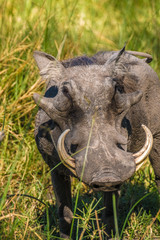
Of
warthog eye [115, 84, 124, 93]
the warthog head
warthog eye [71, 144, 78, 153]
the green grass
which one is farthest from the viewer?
the green grass

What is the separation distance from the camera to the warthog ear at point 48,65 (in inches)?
119

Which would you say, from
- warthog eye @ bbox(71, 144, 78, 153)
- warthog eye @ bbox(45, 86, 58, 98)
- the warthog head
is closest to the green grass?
warthog eye @ bbox(45, 86, 58, 98)

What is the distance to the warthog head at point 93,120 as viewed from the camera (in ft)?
8.02

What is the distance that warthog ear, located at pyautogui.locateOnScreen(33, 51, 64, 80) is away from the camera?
3029mm

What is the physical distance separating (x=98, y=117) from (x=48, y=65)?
63cm

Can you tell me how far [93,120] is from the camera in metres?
2.46

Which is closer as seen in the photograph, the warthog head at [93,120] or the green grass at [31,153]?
the warthog head at [93,120]

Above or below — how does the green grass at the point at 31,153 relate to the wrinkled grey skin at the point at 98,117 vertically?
below

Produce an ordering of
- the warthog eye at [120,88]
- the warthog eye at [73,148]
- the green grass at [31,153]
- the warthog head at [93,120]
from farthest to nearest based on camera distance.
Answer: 1. the green grass at [31,153]
2. the warthog eye at [120,88]
3. the warthog eye at [73,148]
4. the warthog head at [93,120]

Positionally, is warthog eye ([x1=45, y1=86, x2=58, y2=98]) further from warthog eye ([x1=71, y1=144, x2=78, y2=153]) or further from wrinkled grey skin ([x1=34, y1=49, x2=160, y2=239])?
warthog eye ([x1=71, y1=144, x2=78, y2=153])

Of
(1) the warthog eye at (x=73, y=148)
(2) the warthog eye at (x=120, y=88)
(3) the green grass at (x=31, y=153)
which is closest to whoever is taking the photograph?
(1) the warthog eye at (x=73, y=148)

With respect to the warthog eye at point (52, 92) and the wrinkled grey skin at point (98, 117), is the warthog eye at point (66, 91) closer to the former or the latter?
the wrinkled grey skin at point (98, 117)

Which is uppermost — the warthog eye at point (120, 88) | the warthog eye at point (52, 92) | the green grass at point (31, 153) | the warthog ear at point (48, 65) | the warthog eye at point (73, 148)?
the warthog ear at point (48, 65)

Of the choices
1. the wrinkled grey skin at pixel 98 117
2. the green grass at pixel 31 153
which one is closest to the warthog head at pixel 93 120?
the wrinkled grey skin at pixel 98 117
